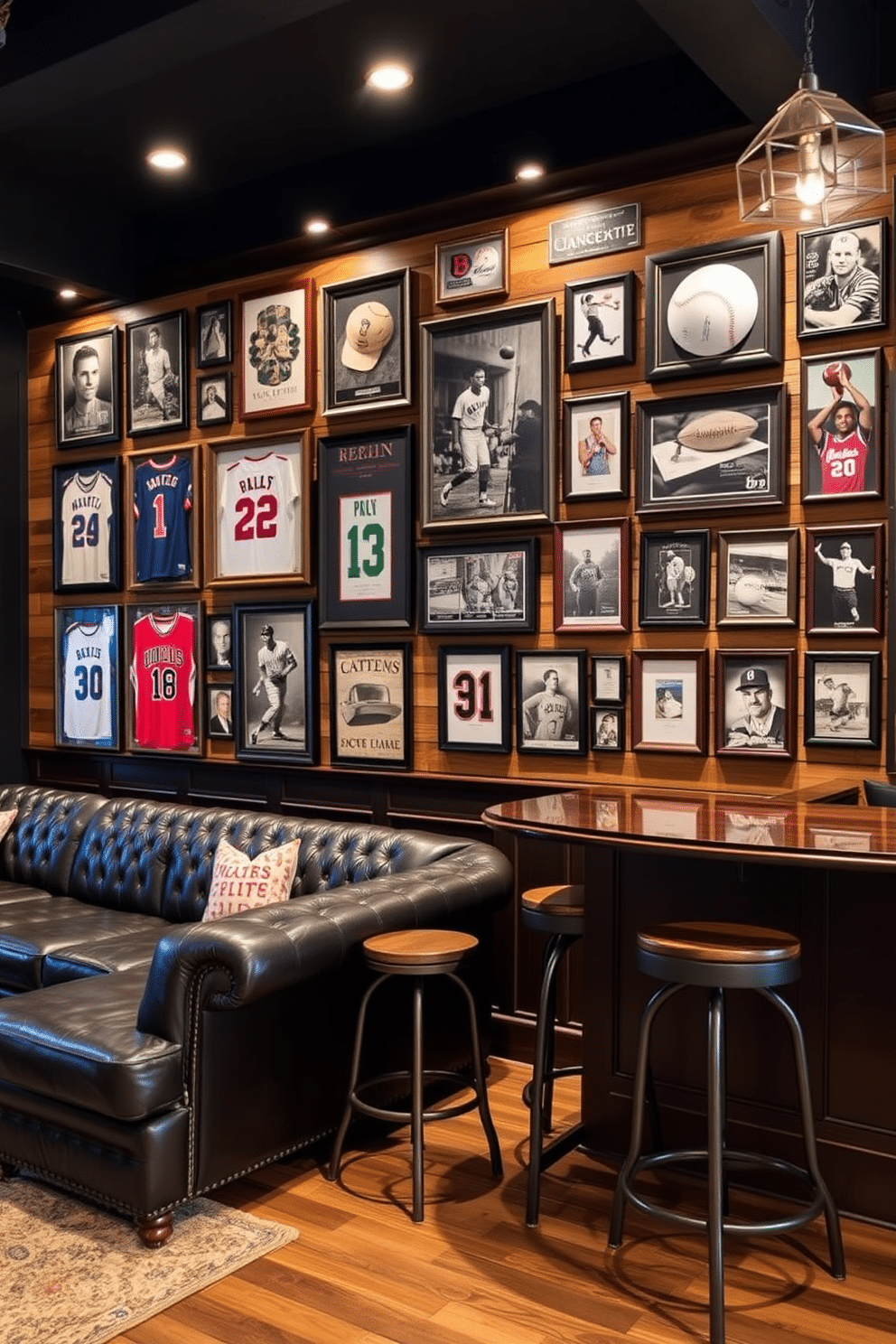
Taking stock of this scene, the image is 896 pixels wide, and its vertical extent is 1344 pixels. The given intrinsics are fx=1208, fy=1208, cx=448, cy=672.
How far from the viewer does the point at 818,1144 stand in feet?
10.2

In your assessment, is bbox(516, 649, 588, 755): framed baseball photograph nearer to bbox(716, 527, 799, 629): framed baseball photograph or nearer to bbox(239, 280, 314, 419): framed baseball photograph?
bbox(716, 527, 799, 629): framed baseball photograph

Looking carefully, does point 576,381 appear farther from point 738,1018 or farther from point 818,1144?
point 818,1144

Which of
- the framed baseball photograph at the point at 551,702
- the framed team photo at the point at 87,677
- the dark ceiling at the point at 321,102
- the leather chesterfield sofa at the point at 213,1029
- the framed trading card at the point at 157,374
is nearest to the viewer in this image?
the leather chesterfield sofa at the point at 213,1029

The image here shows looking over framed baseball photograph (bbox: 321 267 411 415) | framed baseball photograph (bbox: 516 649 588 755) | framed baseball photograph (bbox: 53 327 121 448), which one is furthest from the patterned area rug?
framed baseball photograph (bbox: 53 327 121 448)

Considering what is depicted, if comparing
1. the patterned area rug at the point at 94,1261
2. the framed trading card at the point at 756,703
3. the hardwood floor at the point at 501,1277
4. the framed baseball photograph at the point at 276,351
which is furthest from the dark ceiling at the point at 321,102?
the patterned area rug at the point at 94,1261

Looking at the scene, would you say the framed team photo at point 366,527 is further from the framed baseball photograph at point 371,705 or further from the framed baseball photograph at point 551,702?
the framed baseball photograph at point 551,702

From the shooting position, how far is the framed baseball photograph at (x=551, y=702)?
4.55 metres

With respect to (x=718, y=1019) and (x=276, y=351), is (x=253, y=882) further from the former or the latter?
(x=276, y=351)

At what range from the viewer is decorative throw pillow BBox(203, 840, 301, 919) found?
432 centimetres

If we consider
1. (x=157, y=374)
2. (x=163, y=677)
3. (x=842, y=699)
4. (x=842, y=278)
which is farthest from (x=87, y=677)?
(x=842, y=278)

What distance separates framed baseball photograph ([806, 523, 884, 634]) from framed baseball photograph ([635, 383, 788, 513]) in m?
0.23

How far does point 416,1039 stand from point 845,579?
2.03m

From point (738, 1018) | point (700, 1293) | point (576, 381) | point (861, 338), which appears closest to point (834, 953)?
point (738, 1018)

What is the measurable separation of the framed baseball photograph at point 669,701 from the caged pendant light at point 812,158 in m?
1.66
